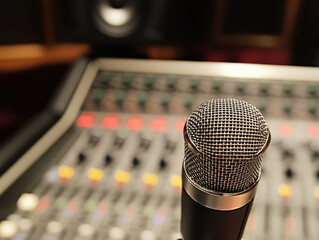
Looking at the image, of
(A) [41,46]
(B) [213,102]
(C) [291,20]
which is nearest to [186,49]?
(C) [291,20]

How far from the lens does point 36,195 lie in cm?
70

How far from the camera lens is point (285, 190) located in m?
0.71

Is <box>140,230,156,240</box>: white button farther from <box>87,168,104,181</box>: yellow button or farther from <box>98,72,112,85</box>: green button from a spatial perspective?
<box>98,72,112,85</box>: green button

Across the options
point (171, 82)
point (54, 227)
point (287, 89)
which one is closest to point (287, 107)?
point (287, 89)

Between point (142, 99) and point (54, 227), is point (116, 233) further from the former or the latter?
point (142, 99)

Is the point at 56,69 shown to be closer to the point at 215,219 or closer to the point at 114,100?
the point at 114,100

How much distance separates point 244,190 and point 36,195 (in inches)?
19.4

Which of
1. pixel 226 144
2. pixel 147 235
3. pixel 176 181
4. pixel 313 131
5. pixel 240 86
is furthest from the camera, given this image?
pixel 240 86

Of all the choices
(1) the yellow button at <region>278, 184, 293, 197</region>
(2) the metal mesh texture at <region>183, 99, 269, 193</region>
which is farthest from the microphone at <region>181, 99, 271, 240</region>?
(1) the yellow button at <region>278, 184, 293, 197</region>

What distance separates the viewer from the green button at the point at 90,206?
0.68 meters

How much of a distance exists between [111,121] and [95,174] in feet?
0.61

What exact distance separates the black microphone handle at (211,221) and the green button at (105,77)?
2.06ft

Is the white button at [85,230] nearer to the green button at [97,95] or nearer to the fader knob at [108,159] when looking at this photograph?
the fader knob at [108,159]

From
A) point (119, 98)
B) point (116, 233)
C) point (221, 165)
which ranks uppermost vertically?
point (221, 165)
